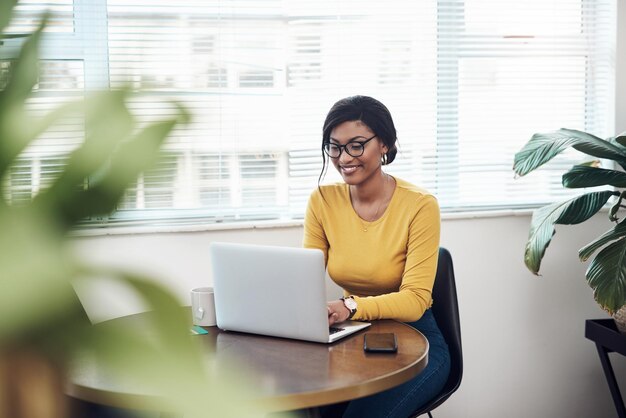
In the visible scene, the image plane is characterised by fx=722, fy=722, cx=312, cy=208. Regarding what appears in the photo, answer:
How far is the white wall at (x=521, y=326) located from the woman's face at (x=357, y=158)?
2.27ft

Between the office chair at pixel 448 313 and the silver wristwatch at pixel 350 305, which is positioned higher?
the silver wristwatch at pixel 350 305

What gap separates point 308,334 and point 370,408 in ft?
1.11

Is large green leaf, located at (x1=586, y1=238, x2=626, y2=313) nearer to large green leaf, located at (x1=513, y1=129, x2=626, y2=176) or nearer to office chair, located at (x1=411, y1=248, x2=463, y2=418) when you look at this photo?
large green leaf, located at (x1=513, y1=129, x2=626, y2=176)

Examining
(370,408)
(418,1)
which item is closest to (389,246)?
(370,408)

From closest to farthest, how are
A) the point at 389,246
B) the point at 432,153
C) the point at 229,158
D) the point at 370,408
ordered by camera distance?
the point at 370,408 < the point at 389,246 < the point at 229,158 < the point at 432,153

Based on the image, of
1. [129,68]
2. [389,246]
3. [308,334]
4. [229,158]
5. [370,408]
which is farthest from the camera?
[229,158]

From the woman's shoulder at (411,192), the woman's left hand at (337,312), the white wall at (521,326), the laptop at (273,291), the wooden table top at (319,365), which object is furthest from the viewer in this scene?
the white wall at (521,326)

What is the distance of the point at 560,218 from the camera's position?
2559 mm

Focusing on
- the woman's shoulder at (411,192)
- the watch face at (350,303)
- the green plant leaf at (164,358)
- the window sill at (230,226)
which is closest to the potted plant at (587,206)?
the window sill at (230,226)

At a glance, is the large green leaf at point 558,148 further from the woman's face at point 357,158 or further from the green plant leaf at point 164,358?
the green plant leaf at point 164,358

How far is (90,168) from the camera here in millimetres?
187

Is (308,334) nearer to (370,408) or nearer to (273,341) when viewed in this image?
(273,341)

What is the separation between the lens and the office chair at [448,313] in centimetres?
221

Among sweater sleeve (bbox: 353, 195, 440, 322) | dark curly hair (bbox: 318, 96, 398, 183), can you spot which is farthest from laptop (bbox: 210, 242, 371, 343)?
dark curly hair (bbox: 318, 96, 398, 183)
